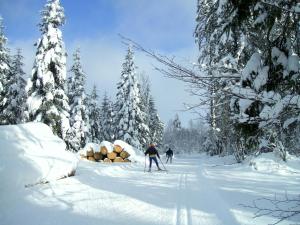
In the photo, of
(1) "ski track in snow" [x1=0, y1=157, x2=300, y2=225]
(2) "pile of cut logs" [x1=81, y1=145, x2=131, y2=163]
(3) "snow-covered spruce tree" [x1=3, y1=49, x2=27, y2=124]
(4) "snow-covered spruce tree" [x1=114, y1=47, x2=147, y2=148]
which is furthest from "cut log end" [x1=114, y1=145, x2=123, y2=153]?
(1) "ski track in snow" [x1=0, y1=157, x2=300, y2=225]

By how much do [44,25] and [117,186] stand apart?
17.5m

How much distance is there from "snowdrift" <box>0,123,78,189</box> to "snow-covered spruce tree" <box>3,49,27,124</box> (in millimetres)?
18467

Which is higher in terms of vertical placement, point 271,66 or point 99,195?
point 271,66

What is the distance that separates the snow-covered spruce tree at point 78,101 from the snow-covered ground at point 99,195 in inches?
928

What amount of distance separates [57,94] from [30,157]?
15.5m

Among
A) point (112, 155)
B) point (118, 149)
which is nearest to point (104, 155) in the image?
point (112, 155)

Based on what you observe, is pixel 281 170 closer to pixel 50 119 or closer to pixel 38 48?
pixel 50 119

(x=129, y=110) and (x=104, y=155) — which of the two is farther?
(x=129, y=110)

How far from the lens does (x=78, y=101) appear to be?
38000 mm

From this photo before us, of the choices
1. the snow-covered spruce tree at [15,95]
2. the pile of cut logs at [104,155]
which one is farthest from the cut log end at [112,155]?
the snow-covered spruce tree at [15,95]

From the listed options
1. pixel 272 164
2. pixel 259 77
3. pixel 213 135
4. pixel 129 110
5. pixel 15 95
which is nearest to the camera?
pixel 259 77

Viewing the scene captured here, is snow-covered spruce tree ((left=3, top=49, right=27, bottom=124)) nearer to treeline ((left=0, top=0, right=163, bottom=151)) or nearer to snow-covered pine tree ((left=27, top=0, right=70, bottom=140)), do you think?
treeline ((left=0, top=0, right=163, bottom=151))

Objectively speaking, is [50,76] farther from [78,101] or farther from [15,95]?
[78,101]

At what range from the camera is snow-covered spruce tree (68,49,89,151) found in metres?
37.2
